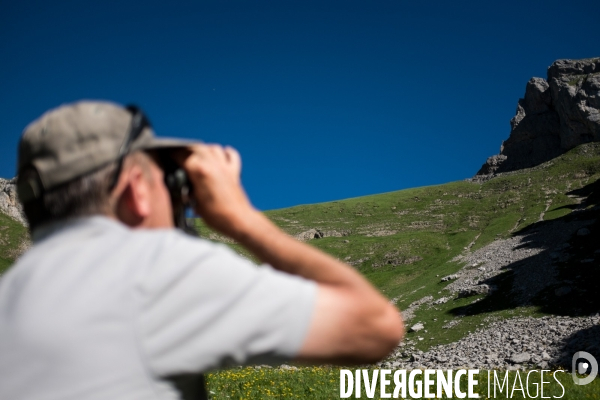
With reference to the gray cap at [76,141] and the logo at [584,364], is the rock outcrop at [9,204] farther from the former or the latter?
the gray cap at [76,141]

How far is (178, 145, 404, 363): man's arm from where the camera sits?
1.35m

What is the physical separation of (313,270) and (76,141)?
913 mm

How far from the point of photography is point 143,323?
4.18 feet

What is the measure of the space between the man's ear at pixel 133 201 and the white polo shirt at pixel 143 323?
0.26 metres

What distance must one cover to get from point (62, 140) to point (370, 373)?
48.1 feet

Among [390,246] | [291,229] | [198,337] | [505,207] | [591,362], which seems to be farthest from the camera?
[291,229]

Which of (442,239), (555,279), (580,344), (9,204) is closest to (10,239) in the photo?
(9,204)

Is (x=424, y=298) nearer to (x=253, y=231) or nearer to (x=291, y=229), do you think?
(x=253, y=231)

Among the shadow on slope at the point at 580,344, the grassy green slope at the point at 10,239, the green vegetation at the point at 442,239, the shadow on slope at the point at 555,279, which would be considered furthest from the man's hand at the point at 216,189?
the grassy green slope at the point at 10,239

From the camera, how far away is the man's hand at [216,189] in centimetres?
160

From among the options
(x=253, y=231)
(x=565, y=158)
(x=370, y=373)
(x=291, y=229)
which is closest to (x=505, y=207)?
(x=291, y=229)

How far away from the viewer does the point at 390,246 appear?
72625 millimetres

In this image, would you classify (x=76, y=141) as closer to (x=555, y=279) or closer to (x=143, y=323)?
(x=143, y=323)

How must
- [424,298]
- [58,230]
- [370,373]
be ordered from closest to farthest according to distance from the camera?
[58,230]
[370,373]
[424,298]
